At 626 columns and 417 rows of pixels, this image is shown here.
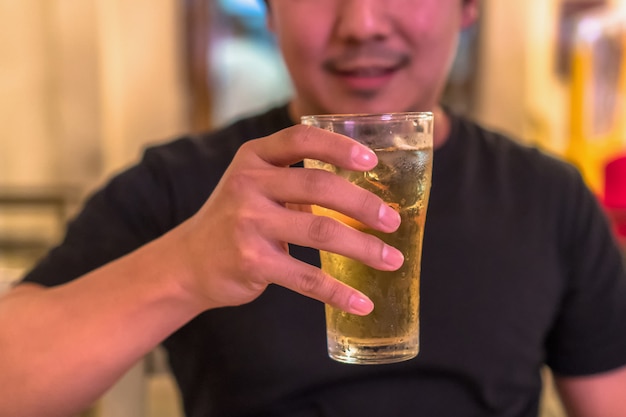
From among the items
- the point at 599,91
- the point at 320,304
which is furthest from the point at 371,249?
the point at 599,91

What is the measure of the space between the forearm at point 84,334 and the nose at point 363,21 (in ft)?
1.33

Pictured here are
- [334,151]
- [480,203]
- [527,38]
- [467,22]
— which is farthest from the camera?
[527,38]

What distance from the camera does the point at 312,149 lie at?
0.62 m

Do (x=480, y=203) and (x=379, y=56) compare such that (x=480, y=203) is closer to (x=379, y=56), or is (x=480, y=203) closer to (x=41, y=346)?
(x=379, y=56)

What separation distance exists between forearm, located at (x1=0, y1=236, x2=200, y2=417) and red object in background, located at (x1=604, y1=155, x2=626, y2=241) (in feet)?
3.71

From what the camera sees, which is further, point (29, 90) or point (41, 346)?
point (29, 90)

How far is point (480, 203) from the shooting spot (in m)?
1.06

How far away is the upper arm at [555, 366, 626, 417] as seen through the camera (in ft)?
3.59

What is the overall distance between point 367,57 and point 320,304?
353 mm

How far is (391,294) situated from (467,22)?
70 centimetres

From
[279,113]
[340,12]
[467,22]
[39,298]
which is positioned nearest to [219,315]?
[39,298]

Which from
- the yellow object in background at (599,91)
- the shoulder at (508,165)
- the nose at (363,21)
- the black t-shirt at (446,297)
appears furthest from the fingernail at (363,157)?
the yellow object in background at (599,91)

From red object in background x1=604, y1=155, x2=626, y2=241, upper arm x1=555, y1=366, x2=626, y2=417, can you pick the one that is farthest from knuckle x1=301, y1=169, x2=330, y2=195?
red object in background x1=604, y1=155, x2=626, y2=241

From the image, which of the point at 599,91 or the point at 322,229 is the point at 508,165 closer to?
the point at 322,229
